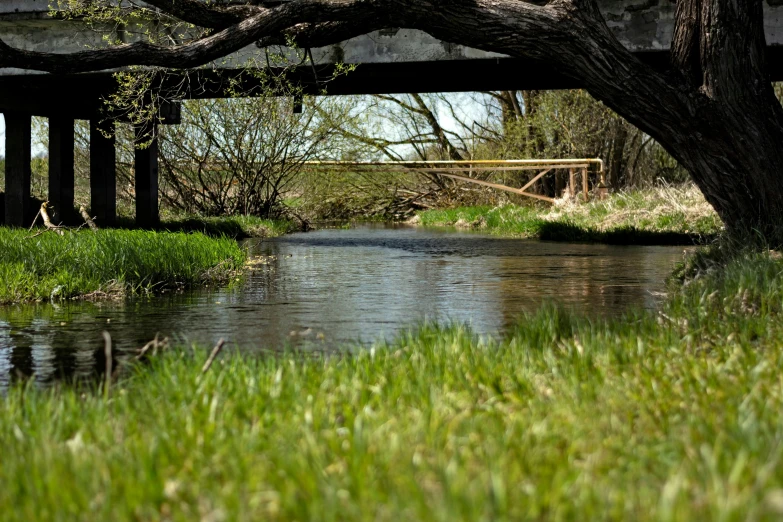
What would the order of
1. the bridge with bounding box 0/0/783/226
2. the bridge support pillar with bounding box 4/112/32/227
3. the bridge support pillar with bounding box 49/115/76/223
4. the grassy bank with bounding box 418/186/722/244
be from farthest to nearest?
1. the grassy bank with bounding box 418/186/722/244
2. the bridge support pillar with bounding box 49/115/76/223
3. the bridge support pillar with bounding box 4/112/32/227
4. the bridge with bounding box 0/0/783/226

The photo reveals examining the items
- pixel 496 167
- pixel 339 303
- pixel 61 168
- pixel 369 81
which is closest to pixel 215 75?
pixel 369 81

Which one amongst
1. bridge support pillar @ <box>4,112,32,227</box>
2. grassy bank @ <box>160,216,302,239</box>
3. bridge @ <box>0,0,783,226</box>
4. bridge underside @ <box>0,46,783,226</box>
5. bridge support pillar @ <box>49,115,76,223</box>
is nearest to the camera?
bridge @ <box>0,0,783,226</box>

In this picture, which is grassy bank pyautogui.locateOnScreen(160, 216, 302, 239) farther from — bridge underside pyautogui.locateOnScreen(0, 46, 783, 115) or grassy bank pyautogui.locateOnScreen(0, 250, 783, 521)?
grassy bank pyautogui.locateOnScreen(0, 250, 783, 521)

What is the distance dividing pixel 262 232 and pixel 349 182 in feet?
32.0

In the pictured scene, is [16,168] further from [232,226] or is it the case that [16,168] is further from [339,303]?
[339,303]

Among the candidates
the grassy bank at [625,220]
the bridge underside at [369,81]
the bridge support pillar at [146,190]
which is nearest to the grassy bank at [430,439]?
the bridge underside at [369,81]

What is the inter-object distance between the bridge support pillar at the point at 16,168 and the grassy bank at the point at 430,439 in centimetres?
1285

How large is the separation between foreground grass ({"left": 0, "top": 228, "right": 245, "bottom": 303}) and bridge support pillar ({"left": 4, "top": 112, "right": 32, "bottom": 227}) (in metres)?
5.48

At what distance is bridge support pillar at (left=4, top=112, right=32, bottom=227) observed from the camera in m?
16.8

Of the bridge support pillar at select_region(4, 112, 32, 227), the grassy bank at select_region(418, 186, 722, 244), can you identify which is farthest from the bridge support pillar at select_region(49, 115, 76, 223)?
the grassy bank at select_region(418, 186, 722, 244)

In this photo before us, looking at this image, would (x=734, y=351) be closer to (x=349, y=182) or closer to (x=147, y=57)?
(x=147, y=57)

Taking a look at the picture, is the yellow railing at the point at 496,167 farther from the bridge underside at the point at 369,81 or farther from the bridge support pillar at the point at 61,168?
the bridge support pillar at the point at 61,168

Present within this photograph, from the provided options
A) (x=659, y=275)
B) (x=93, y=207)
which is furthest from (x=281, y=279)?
(x=93, y=207)

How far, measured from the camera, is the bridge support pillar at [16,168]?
16781 mm
